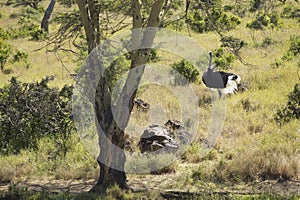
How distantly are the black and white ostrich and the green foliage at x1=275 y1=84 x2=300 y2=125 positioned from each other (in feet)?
7.84

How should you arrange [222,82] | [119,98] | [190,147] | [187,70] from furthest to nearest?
1. [187,70]
2. [222,82]
3. [190,147]
4. [119,98]

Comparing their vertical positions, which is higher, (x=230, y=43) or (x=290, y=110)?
(x=230, y=43)

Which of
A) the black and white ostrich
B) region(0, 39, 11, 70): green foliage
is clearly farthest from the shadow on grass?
region(0, 39, 11, 70): green foliage

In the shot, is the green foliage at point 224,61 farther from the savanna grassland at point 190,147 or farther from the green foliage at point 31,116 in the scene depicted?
the green foliage at point 31,116

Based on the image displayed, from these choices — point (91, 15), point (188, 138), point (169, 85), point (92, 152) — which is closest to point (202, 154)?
point (188, 138)

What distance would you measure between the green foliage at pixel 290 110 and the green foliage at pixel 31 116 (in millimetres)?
4313

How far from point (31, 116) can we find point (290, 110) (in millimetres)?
5399

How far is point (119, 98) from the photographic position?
673cm

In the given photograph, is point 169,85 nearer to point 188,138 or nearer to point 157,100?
point 157,100

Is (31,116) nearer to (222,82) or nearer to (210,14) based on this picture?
(210,14)

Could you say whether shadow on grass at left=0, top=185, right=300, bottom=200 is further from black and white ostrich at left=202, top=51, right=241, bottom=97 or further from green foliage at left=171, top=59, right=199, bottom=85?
green foliage at left=171, top=59, right=199, bottom=85

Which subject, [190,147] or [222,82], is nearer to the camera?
[190,147]

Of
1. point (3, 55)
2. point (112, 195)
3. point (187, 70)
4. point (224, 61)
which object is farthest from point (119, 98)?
point (3, 55)

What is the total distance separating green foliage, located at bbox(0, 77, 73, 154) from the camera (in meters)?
9.11
